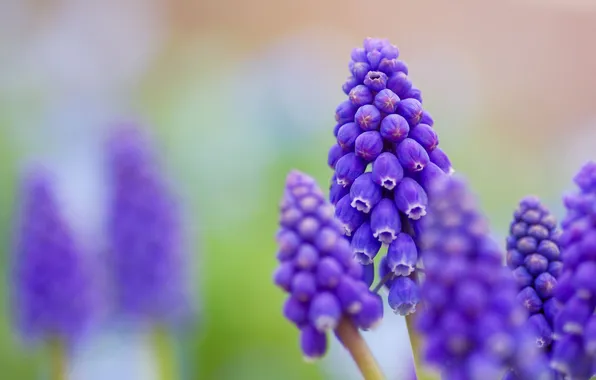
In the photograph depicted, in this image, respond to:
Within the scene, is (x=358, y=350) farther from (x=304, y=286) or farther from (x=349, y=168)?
(x=349, y=168)

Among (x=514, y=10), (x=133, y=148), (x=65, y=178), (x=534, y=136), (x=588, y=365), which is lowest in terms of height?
(x=588, y=365)

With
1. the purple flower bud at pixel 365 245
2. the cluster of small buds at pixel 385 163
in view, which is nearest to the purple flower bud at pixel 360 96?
the cluster of small buds at pixel 385 163

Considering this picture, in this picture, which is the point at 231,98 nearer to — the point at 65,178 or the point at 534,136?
the point at 65,178

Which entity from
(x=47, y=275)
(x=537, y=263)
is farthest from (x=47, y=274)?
(x=537, y=263)

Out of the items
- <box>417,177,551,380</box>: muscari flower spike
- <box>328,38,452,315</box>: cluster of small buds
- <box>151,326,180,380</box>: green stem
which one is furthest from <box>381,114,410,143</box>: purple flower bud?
<box>151,326,180,380</box>: green stem

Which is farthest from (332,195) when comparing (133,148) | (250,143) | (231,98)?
(231,98)

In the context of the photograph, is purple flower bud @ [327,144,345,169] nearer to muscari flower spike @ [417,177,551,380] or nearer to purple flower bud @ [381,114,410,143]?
purple flower bud @ [381,114,410,143]

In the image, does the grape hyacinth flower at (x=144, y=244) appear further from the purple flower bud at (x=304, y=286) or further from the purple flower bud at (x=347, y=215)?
the purple flower bud at (x=304, y=286)
